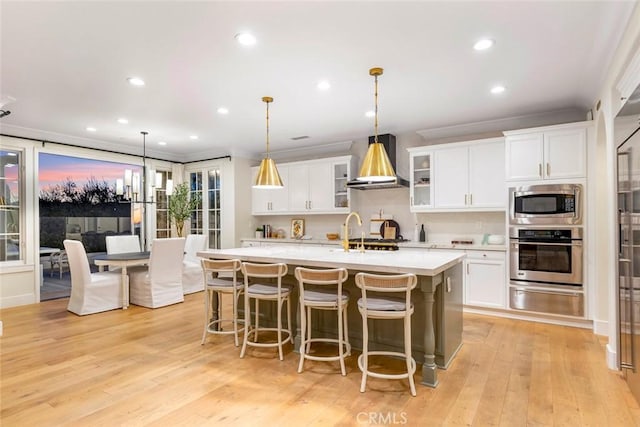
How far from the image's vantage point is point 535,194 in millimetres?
4254

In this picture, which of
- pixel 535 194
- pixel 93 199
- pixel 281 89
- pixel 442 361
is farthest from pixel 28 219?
pixel 535 194

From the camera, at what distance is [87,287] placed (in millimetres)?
4715

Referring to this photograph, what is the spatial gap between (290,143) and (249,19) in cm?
397

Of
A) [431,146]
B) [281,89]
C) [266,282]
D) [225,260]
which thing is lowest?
[266,282]

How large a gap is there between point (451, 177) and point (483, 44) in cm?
248

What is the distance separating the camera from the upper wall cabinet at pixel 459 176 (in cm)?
472

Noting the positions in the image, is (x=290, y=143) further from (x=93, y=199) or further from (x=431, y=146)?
(x=93, y=199)

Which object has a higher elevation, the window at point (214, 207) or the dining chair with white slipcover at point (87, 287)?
the window at point (214, 207)

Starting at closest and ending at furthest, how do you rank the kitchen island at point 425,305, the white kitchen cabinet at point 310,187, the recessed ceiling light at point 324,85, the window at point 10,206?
the kitchen island at point 425,305
the recessed ceiling light at point 324,85
the window at point 10,206
the white kitchen cabinet at point 310,187

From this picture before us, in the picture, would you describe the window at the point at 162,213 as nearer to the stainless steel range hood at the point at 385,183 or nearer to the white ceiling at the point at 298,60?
the white ceiling at the point at 298,60

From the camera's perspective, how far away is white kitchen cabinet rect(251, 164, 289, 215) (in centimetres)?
672

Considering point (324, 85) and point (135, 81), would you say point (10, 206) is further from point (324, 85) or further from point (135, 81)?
point (324, 85)

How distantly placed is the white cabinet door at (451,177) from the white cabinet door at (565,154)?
0.98 metres

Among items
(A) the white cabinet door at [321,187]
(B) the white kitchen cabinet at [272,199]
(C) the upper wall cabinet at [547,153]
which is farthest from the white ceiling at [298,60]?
(B) the white kitchen cabinet at [272,199]
